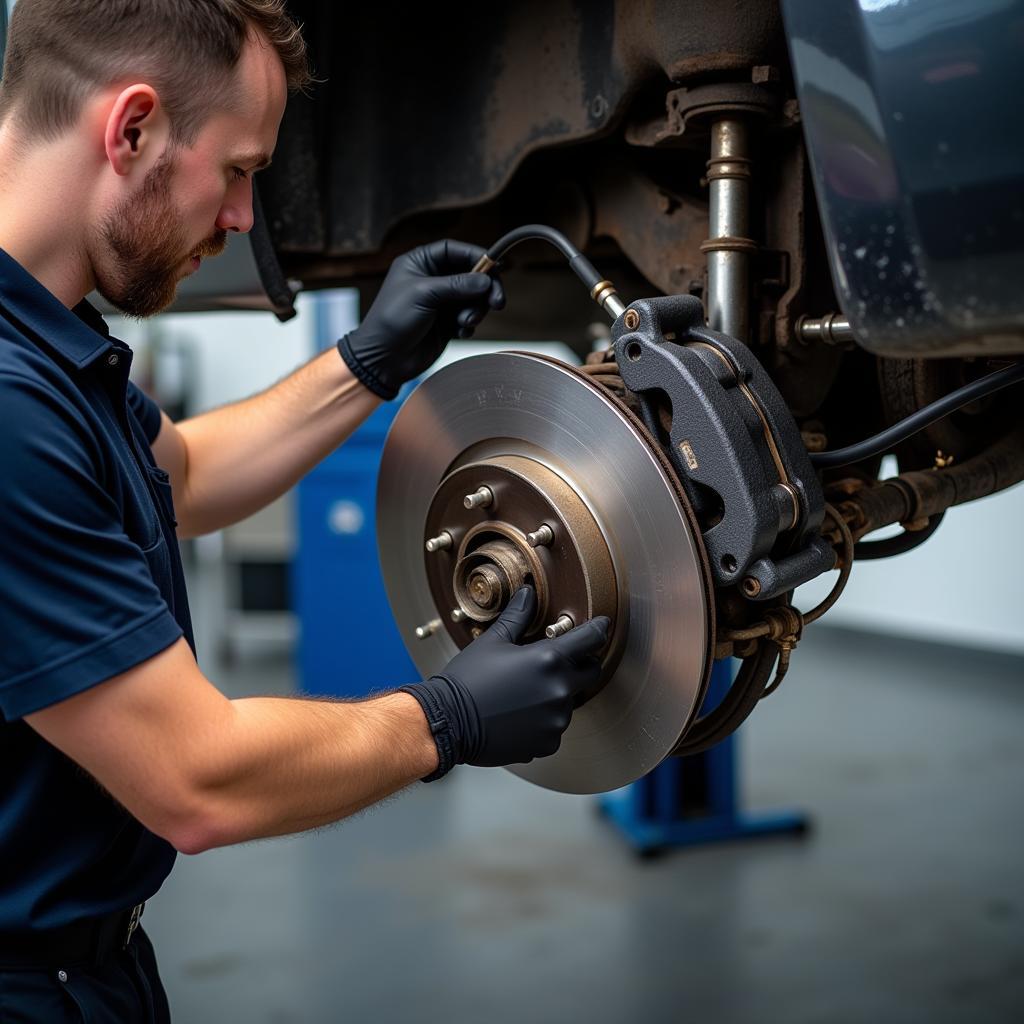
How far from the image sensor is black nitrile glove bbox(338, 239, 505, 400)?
103cm

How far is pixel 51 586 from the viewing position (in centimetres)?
61

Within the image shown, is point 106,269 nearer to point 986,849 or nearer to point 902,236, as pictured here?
point 902,236

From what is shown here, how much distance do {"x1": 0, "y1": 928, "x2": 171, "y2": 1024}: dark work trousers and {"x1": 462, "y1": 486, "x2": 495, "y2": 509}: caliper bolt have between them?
450 millimetres

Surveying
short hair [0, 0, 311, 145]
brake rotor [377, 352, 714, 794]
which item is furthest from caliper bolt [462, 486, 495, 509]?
short hair [0, 0, 311, 145]

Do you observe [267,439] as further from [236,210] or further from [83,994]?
[83,994]

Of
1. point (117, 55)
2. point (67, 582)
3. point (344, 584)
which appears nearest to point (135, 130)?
point (117, 55)

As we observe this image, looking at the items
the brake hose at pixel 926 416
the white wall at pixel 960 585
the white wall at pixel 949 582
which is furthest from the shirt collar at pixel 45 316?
the white wall at pixel 960 585

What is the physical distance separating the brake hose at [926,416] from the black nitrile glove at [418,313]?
357mm

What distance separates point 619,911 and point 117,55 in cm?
157

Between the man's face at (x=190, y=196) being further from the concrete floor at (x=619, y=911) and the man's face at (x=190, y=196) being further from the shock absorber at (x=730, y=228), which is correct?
the concrete floor at (x=619, y=911)

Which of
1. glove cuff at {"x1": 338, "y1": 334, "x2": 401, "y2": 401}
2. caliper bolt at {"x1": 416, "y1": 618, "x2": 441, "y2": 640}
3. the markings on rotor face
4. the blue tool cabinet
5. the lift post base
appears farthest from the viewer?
the blue tool cabinet

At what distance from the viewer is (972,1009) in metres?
1.48

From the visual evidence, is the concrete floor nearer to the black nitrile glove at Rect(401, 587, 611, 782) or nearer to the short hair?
the black nitrile glove at Rect(401, 587, 611, 782)

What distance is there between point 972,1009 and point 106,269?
147 centimetres
